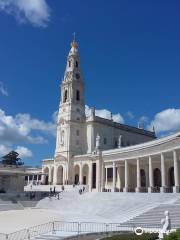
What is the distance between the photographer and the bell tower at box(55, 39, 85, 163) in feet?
234

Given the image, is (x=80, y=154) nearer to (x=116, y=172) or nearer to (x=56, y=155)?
(x=56, y=155)

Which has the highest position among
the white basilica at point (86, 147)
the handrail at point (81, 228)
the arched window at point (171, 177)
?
the white basilica at point (86, 147)

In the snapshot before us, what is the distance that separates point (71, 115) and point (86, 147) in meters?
7.87

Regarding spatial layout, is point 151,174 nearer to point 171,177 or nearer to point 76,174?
point 171,177

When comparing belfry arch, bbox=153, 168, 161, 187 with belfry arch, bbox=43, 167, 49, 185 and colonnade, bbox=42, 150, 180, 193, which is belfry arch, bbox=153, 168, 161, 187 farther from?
belfry arch, bbox=43, 167, 49, 185

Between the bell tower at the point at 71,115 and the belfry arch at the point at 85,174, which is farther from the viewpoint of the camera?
the bell tower at the point at 71,115

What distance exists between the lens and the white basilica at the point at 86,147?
59.1 metres

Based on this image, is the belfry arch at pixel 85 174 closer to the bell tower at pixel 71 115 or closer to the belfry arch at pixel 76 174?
the belfry arch at pixel 76 174

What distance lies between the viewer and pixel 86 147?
72.9 metres

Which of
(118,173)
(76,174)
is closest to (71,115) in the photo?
(76,174)

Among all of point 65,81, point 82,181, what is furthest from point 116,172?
point 65,81

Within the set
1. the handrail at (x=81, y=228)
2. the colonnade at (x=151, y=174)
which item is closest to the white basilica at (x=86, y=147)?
the colonnade at (x=151, y=174)

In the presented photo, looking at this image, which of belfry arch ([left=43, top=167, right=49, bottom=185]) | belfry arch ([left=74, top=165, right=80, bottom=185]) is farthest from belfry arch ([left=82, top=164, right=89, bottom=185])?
belfry arch ([left=43, top=167, right=49, bottom=185])

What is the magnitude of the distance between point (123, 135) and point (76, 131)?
1280cm
